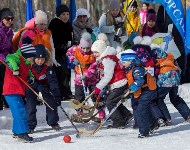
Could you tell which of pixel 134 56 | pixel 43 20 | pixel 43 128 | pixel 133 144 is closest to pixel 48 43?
pixel 43 20

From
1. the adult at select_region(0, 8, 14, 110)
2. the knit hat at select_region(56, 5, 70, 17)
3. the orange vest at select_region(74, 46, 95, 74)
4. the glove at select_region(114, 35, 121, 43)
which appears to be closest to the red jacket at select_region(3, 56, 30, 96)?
the adult at select_region(0, 8, 14, 110)

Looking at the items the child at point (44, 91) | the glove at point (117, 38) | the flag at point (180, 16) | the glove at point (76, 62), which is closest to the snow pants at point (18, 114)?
the child at point (44, 91)

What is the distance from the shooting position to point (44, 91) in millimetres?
8508

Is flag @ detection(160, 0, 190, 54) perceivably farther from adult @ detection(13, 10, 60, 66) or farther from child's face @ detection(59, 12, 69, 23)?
adult @ detection(13, 10, 60, 66)

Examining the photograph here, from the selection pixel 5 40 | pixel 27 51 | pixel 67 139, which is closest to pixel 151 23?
pixel 5 40

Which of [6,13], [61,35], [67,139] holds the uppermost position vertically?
[6,13]

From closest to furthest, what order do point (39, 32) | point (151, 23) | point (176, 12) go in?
point (39, 32)
point (176, 12)
point (151, 23)

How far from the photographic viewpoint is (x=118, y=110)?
8883mm

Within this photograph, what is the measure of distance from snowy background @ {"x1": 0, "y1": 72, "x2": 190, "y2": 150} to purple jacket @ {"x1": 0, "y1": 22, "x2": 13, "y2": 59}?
0.91m

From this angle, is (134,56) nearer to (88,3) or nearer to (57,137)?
(57,137)

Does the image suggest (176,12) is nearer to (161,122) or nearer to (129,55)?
(161,122)

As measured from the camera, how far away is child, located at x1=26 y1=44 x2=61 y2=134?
838 cm

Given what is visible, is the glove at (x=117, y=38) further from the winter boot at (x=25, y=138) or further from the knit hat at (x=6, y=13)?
the winter boot at (x=25, y=138)

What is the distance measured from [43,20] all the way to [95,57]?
98 centimetres
